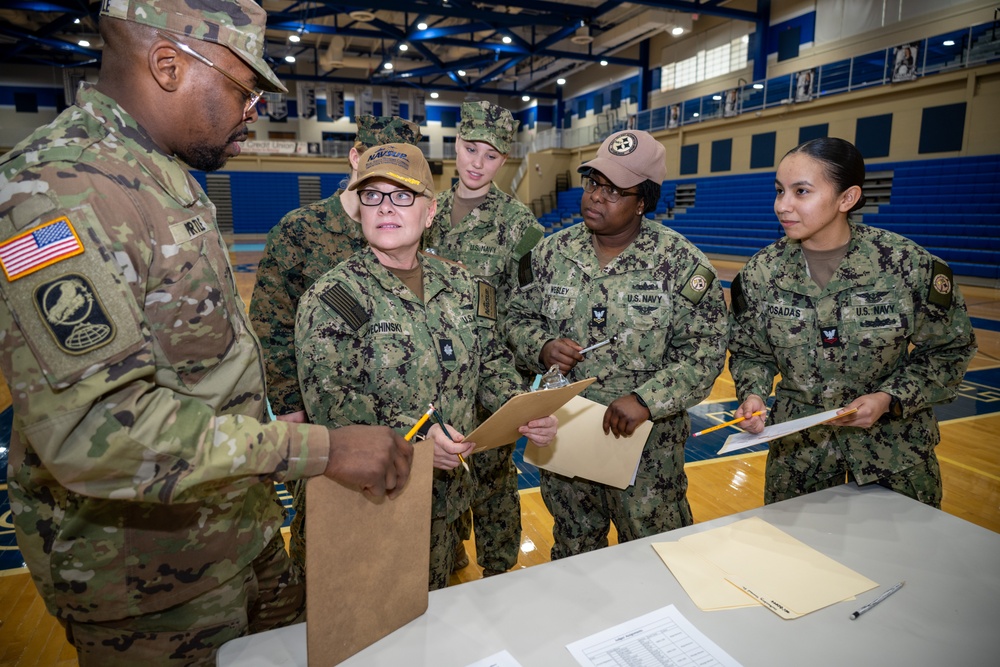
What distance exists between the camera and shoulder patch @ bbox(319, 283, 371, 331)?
1607mm

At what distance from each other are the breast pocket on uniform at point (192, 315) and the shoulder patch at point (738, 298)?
1653 millimetres

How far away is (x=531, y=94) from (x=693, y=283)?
92.8 feet

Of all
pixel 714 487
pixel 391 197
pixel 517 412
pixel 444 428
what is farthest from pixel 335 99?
pixel 517 412

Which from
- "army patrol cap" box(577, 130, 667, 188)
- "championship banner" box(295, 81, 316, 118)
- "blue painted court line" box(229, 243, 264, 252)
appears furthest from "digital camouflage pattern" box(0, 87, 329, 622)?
"championship banner" box(295, 81, 316, 118)

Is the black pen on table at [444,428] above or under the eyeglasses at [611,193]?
under

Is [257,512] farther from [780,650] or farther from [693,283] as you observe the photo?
[693,283]

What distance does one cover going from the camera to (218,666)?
40.7 inches

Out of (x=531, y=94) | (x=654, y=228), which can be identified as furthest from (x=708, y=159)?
(x=654, y=228)

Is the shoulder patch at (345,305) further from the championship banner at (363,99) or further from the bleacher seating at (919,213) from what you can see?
the championship banner at (363,99)

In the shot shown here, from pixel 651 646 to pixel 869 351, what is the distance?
4.20ft

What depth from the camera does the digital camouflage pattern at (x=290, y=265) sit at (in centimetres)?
259

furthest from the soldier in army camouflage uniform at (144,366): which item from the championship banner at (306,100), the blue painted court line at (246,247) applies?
the championship banner at (306,100)

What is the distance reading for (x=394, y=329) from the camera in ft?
5.45

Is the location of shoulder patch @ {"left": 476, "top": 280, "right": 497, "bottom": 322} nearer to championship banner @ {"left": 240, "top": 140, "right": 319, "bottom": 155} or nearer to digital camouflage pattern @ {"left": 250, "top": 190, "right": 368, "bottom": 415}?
digital camouflage pattern @ {"left": 250, "top": 190, "right": 368, "bottom": 415}
